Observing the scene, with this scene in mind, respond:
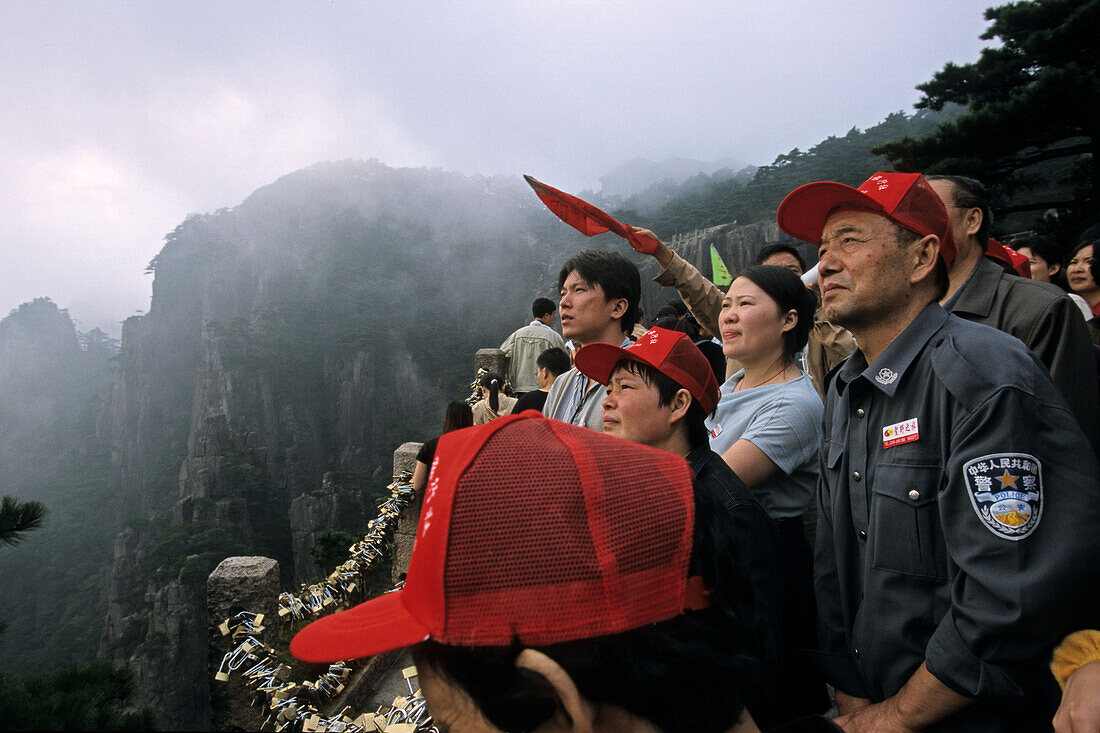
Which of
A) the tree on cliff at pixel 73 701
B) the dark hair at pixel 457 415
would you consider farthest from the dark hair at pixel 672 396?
the dark hair at pixel 457 415

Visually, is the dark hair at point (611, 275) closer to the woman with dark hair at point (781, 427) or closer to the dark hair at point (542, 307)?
the woman with dark hair at point (781, 427)

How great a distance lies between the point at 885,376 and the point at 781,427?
21.2 inches

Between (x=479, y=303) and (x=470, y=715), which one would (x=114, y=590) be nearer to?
(x=479, y=303)

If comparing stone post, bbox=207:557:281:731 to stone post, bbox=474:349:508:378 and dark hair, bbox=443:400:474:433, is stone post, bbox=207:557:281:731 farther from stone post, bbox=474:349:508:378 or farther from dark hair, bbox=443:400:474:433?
stone post, bbox=474:349:508:378

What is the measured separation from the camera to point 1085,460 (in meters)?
1.24

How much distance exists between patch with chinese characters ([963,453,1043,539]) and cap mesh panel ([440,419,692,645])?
0.89 metres

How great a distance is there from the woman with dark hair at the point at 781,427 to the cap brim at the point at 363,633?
1254mm

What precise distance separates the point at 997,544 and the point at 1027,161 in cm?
1266

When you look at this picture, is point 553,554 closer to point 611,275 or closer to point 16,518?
point 611,275

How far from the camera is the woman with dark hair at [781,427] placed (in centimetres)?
190

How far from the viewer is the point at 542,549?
73 cm

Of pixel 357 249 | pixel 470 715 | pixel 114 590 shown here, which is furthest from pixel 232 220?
pixel 470 715

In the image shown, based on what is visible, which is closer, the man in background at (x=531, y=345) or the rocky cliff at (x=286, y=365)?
the man in background at (x=531, y=345)

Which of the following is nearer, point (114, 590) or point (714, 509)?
point (714, 509)
